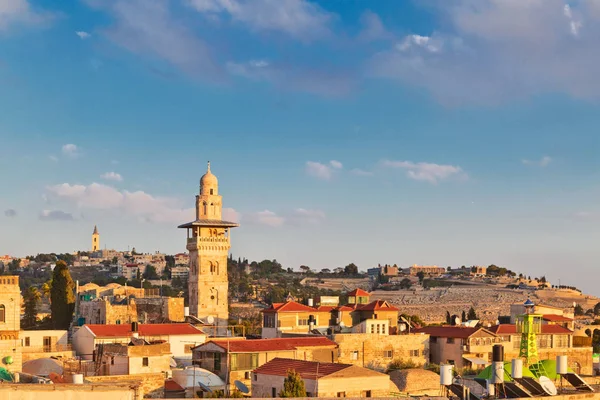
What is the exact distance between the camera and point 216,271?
6531 centimetres

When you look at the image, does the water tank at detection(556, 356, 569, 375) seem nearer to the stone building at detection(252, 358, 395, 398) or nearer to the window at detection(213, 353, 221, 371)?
the stone building at detection(252, 358, 395, 398)

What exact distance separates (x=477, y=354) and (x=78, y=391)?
3298 centimetres

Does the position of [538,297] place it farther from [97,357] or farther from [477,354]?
[97,357]

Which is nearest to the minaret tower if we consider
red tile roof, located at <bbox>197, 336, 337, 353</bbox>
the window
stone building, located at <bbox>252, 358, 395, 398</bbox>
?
red tile roof, located at <bbox>197, 336, 337, 353</bbox>

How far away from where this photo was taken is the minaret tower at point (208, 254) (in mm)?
64438

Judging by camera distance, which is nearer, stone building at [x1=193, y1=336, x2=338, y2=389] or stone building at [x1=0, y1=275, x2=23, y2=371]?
stone building at [x1=193, y1=336, x2=338, y2=389]

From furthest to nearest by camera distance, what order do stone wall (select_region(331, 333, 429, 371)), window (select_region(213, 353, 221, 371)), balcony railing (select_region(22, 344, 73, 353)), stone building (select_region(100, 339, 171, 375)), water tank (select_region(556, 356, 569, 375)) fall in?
1. stone wall (select_region(331, 333, 429, 371))
2. balcony railing (select_region(22, 344, 73, 353))
3. window (select_region(213, 353, 221, 371))
4. stone building (select_region(100, 339, 171, 375))
5. water tank (select_region(556, 356, 569, 375))

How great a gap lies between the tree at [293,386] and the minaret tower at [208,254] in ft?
112

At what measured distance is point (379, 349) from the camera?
4756cm

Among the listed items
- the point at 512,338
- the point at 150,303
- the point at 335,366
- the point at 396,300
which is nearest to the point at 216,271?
the point at 150,303

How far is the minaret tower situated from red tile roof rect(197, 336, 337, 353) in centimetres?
1932

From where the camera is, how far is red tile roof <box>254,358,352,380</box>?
30.5m

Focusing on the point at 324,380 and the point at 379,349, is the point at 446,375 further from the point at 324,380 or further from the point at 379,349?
the point at 379,349

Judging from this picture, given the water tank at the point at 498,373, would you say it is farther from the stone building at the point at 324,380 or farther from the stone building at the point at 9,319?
Result: the stone building at the point at 9,319
